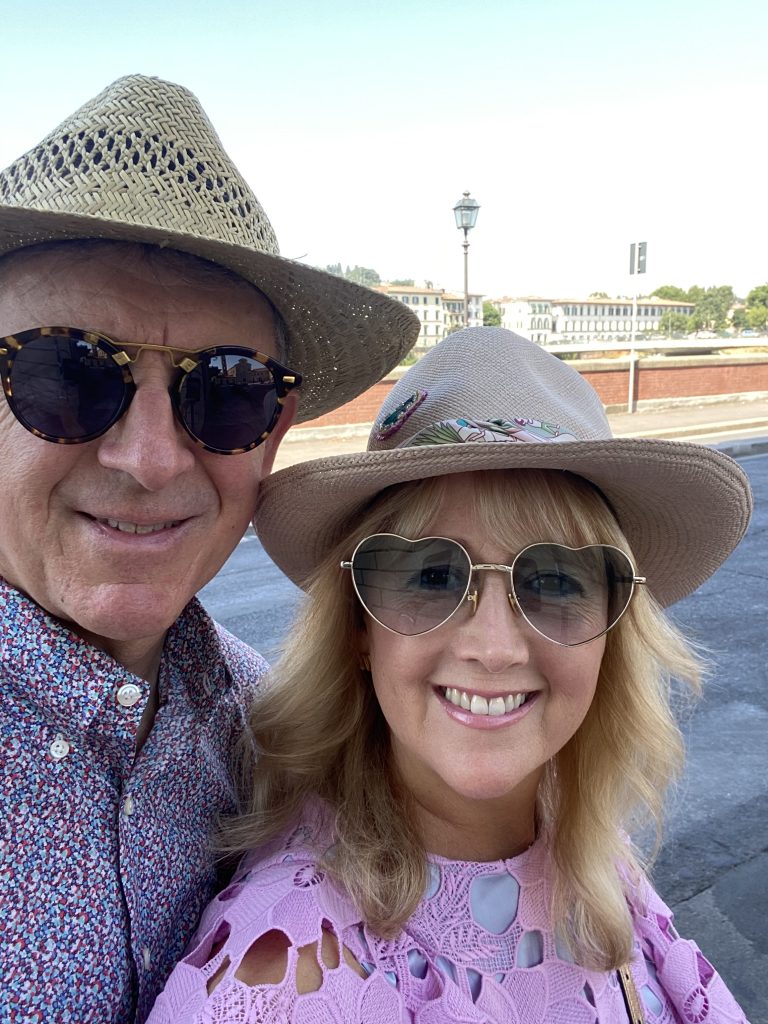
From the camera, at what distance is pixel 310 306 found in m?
1.56

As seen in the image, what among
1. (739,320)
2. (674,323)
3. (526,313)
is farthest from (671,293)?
(526,313)

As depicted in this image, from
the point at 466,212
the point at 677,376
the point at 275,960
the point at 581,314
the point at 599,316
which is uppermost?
the point at 466,212

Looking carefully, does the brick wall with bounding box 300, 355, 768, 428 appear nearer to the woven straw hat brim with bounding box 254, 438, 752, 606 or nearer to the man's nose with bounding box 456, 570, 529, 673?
the woven straw hat brim with bounding box 254, 438, 752, 606

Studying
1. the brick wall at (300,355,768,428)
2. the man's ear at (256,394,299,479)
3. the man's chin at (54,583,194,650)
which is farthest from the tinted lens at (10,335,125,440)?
the brick wall at (300,355,768,428)

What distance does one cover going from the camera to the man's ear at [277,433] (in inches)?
60.6

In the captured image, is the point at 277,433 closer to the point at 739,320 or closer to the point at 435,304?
the point at 435,304

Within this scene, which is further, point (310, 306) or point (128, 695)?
point (310, 306)

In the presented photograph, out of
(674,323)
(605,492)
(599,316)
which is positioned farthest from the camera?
(599,316)

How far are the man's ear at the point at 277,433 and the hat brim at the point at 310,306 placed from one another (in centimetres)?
19

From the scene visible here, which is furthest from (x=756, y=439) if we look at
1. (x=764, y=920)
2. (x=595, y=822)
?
(x=595, y=822)

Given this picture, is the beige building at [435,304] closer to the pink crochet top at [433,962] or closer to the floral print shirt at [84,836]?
the pink crochet top at [433,962]

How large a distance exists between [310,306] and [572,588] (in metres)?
0.75

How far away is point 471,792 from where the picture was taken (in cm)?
135

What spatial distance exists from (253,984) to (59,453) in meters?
0.84
